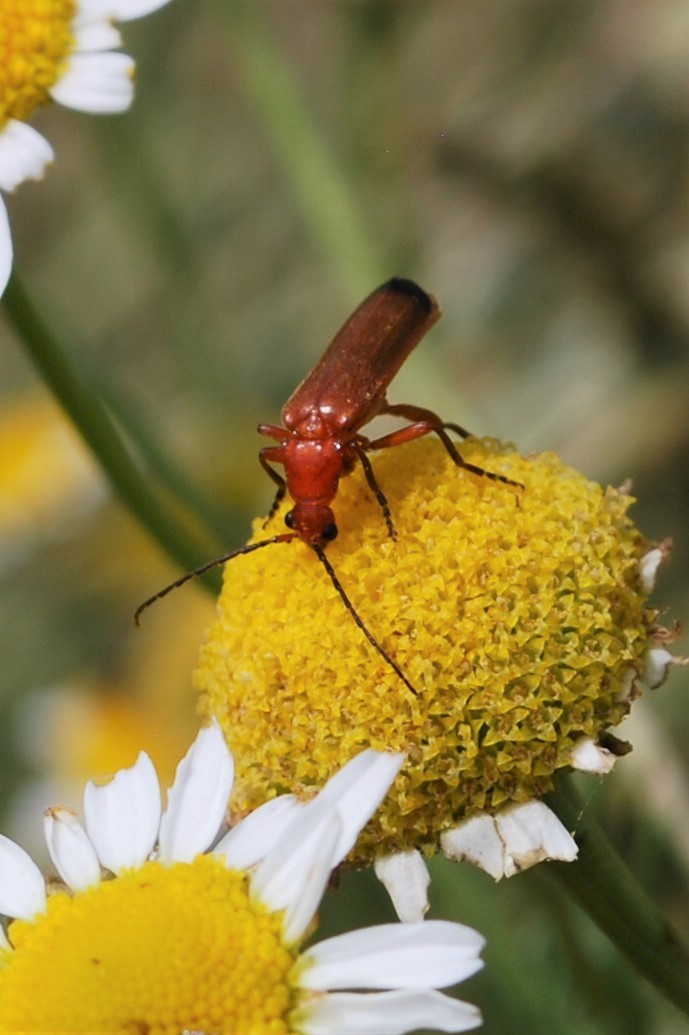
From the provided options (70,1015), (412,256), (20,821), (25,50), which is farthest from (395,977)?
(412,256)

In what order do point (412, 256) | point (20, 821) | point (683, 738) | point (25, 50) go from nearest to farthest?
1. point (25, 50)
2. point (683, 738)
3. point (20, 821)
4. point (412, 256)

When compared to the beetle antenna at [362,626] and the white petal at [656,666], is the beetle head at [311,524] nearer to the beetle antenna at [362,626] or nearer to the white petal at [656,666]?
the beetle antenna at [362,626]

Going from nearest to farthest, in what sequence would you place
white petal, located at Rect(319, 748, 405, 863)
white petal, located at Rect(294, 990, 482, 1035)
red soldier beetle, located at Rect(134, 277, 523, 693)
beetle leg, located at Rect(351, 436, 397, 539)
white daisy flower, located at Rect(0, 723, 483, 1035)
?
1. white petal, located at Rect(294, 990, 482, 1035)
2. white daisy flower, located at Rect(0, 723, 483, 1035)
3. white petal, located at Rect(319, 748, 405, 863)
4. beetle leg, located at Rect(351, 436, 397, 539)
5. red soldier beetle, located at Rect(134, 277, 523, 693)

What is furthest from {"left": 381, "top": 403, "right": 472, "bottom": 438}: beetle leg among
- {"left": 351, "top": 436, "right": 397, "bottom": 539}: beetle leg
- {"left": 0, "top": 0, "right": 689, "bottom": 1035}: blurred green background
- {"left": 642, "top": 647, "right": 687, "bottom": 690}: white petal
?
→ {"left": 0, "top": 0, "right": 689, "bottom": 1035}: blurred green background

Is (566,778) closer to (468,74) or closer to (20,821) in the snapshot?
(20,821)

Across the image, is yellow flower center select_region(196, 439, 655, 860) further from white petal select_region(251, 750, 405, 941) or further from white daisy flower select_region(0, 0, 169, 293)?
white daisy flower select_region(0, 0, 169, 293)

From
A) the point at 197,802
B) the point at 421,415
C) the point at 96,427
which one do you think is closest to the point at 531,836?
the point at 197,802

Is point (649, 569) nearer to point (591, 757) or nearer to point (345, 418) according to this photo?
point (591, 757)
